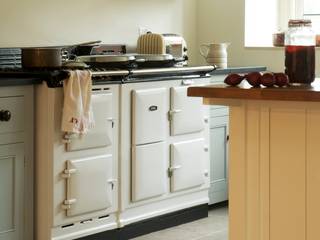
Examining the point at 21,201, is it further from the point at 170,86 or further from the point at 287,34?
the point at 287,34

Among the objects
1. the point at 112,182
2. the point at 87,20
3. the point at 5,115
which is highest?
the point at 87,20

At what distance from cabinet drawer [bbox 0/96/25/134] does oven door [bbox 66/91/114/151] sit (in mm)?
270

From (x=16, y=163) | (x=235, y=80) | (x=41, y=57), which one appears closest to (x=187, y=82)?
(x=41, y=57)

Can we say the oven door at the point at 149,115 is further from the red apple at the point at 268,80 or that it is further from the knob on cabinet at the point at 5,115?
the red apple at the point at 268,80

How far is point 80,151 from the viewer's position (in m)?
3.39

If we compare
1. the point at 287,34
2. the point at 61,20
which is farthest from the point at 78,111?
the point at 287,34

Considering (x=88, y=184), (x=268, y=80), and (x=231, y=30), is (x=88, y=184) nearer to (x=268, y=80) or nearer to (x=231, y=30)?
(x=268, y=80)

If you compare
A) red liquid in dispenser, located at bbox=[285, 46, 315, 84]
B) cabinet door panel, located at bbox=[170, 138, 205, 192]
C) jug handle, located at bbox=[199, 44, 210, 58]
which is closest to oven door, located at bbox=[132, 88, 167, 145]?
cabinet door panel, located at bbox=[170, 138, 205, 192]

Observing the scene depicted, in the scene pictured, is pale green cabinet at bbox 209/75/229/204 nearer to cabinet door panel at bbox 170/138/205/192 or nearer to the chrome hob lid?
cabinet door panel at bbox 170/138/205/192

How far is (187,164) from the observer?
4059 millimetres

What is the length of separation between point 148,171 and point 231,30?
1.72 metres

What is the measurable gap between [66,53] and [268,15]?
6.28 ft

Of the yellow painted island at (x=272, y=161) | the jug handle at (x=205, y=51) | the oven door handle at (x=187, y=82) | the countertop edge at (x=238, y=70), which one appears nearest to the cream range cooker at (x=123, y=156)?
the oven door handle at (x=187, y=82)

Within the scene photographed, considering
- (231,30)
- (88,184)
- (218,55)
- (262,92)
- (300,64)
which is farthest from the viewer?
(231,30)
